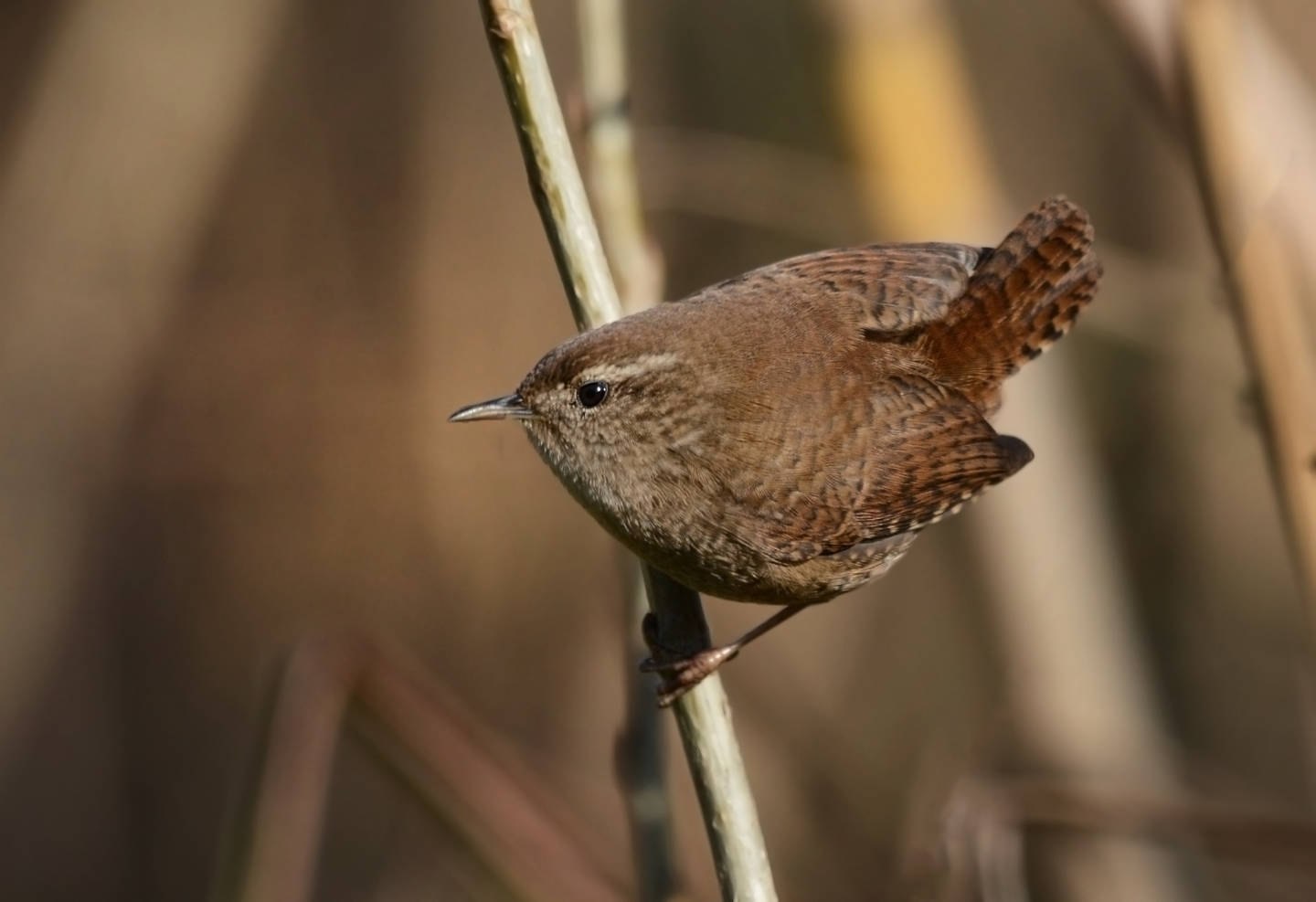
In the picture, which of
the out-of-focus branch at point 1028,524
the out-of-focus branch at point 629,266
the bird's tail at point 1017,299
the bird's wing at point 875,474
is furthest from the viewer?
the out-of-focus branch at point 1028,524

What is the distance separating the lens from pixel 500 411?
2551 mm

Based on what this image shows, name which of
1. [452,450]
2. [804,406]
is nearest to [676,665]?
[804,406]

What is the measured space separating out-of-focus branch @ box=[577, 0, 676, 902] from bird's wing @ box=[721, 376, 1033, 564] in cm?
27

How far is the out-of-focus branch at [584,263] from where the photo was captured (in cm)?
201

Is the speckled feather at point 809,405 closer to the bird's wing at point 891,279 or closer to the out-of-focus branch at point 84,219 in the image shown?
the bird's wing at point 891,279

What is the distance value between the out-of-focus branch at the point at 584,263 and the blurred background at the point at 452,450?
1924 mm

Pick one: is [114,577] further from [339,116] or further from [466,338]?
[339,116]

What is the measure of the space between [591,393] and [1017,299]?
2.96 feet

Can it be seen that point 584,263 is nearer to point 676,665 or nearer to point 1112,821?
point 676,665

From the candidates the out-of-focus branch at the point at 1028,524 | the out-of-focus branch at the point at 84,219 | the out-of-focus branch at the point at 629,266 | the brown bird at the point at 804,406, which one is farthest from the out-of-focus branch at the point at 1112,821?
the out-of-focus branch at the point at 84,219

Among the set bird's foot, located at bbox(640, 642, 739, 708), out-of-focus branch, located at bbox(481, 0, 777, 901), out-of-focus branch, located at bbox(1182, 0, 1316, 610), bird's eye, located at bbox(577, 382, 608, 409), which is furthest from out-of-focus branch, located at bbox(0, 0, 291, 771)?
out-of-focus branch, located at bbox(1182, 0, 1316, 610)

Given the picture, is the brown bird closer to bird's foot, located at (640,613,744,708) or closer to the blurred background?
bird's foot, located at (640,613,744,708)

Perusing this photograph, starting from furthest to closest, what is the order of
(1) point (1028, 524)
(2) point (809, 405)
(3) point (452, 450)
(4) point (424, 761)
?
(3) point (452, 450) → (1) point (1028, 524) → (2) point (809, 405) → (4) point (424, 761)

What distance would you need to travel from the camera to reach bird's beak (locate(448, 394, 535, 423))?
254 centimetres
